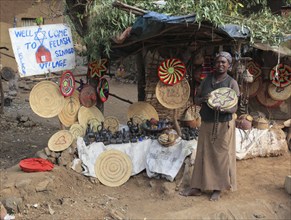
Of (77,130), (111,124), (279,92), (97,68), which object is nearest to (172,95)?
(111,124)

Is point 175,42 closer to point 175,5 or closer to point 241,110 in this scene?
point 175,5

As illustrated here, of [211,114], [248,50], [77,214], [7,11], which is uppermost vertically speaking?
[7,11]

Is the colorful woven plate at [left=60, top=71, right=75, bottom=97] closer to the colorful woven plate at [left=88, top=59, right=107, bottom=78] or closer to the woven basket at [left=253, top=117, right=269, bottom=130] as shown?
the colorful woven plate at [left=88, top=59, right=107, bottom=78]

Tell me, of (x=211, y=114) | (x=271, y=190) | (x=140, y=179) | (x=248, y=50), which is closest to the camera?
(x=211, y=114)

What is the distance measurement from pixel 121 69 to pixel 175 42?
29.5 ft

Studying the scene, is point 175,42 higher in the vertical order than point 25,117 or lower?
higher

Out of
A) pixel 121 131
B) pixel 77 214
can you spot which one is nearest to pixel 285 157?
pixel 121 131

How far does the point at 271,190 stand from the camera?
16.1 feet

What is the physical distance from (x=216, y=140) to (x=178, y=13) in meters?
1.77

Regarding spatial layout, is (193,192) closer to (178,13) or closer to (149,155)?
(149,155)

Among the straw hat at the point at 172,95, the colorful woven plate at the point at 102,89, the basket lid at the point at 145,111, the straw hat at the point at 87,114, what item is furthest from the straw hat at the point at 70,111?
the straw hat at the point at 172,95

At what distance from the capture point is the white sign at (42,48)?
17.7 feet

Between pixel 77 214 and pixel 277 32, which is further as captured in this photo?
pixel 277 32

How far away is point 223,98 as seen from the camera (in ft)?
13.9
